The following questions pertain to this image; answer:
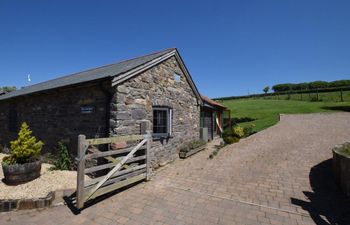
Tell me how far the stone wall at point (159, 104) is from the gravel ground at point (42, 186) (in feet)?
6.55

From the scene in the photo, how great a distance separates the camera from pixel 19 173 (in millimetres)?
5293

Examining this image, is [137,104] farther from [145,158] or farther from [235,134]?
[235,134]

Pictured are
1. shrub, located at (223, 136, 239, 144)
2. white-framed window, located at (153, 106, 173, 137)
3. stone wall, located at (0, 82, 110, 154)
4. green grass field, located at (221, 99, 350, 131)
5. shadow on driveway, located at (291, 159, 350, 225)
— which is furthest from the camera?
green grass field, located at (221, 99, 350, 131)

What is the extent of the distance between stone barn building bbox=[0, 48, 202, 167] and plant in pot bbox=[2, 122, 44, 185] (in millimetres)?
1459

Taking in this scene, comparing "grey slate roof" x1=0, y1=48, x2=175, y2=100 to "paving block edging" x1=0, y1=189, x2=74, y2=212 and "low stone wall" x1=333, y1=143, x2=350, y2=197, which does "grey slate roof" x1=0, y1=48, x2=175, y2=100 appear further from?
"low stone wall" x1=333, y1=143, x2=350, y2=197

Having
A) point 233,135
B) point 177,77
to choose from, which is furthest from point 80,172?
point 233,135

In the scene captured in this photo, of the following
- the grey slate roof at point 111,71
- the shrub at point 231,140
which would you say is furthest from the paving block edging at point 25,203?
the shrub at point 231,140

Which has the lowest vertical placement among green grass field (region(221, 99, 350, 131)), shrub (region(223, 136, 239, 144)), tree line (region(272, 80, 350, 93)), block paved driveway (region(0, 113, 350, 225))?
block paved driveway (region(0, 113, 350, 225))

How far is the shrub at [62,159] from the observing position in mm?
6902

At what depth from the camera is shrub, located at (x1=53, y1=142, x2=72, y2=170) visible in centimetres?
690

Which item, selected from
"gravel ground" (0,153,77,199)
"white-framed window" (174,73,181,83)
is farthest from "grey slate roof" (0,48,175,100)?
"gravel ground" (0,153,77,199)

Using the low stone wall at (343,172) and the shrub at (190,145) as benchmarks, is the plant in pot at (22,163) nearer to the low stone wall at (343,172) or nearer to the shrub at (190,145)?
the shrub at (190,145)

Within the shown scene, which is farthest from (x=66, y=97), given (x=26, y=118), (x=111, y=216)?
A: (x=111, y=216)

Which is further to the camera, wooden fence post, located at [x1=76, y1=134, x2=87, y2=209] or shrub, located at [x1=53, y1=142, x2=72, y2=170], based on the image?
shrub, located at [x1=53, y1=142, x2=72, y2=170]
